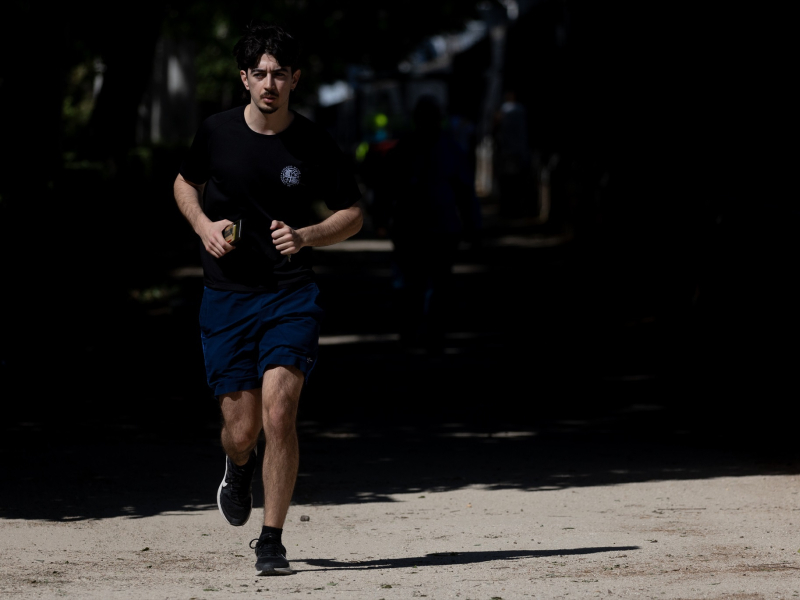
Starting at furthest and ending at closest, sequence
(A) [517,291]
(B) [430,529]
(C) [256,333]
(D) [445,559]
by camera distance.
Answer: (A) [517,291] → (B) [430,529] → (D) [445,559] → (C) [256,333]

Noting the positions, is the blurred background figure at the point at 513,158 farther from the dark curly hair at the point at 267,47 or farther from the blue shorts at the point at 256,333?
the blue shorts at the point at 256,333

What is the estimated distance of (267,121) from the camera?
19.0 ft

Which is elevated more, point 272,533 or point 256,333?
point 256,333

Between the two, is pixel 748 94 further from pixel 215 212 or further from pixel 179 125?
pixel 179 125

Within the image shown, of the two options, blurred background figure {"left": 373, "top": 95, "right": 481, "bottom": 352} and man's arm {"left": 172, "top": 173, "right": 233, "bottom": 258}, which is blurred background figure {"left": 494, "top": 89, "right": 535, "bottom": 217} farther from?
man's arm {"left": 172, "top": 173, "right": 233, "bottom": 258}

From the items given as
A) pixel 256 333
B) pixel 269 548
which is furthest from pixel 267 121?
pixel 269 548

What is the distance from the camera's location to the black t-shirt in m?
5.75

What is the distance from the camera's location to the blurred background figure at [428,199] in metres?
11.7

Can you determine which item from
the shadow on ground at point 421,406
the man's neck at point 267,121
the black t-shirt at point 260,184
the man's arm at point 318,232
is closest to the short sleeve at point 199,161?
the black t-shirt at point 260,184

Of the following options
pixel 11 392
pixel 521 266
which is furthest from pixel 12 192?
pixel 521 266

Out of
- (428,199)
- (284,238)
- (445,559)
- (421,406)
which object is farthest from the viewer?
(428,199)

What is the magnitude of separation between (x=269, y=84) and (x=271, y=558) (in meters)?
1.75

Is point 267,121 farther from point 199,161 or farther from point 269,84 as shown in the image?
point 199,161

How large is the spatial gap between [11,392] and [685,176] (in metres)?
6.24
